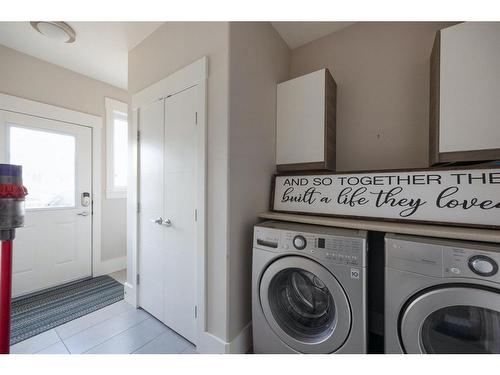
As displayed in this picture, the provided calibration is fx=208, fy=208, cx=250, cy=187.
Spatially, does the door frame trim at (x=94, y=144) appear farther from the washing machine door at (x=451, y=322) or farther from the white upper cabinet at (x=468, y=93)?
the white upper cabinet at (x=468, y=93)

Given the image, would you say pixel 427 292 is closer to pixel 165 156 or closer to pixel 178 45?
pixel 165 156

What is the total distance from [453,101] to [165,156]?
194 cm

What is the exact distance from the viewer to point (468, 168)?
112 cm

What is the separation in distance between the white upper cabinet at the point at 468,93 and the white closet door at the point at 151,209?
1.92 m

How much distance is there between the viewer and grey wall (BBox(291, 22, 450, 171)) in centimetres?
156

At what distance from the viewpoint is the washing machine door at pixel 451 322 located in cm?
87

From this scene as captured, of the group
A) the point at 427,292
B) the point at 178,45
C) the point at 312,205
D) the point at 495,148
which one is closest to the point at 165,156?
the point at 178,45

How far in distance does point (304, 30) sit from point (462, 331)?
7.55 ft

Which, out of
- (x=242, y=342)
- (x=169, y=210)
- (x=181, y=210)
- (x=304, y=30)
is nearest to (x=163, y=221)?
(x=169, y=210)

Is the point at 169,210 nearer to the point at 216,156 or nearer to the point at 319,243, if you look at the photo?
the point at 216,156

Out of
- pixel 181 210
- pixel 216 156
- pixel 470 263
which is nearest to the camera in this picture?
pixel 470 263

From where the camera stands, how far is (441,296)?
0.90 meters

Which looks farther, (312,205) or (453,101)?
(312,205)
